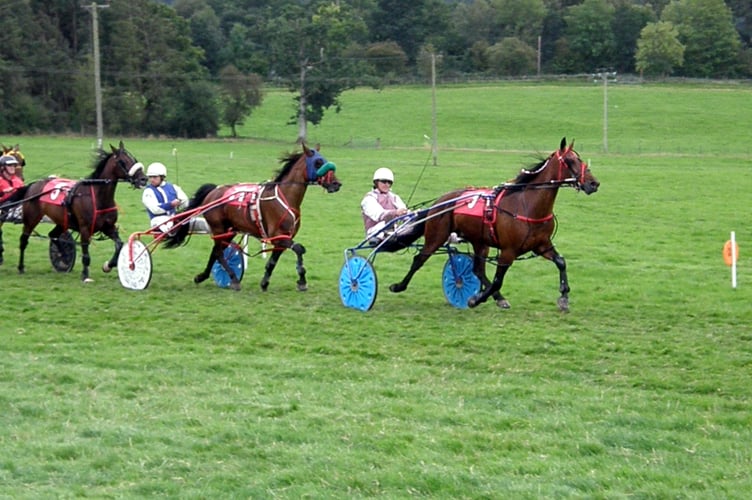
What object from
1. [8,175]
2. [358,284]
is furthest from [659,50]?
[358,284]

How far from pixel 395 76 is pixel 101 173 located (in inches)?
3108

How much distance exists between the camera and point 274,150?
55812 millimetres

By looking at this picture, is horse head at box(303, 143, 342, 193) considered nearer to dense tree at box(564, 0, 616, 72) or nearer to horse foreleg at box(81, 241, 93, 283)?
horse foreleg at box(81, 241, 93, 283)

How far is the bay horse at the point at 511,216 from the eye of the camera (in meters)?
12.5

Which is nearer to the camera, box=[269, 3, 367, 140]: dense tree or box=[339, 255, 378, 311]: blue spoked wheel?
box=[339, 255, 378, 311]: blue spoked wheel

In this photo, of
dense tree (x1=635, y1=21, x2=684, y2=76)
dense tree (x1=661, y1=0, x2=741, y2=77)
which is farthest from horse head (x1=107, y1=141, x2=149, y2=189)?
dense tree (x1=661, y1=0, x2=741, y2=77)

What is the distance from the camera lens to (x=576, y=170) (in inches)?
486

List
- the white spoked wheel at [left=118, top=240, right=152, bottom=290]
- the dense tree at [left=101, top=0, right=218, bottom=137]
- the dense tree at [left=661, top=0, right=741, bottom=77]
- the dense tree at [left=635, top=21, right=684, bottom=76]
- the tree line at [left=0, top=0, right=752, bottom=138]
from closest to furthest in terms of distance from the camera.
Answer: the white spoked wheel at [left=118, top=240, right=152, bottom=290] → the dense tree at [left=101, top=0, right=218, bottom=137] → the tree line at [left=0, top=0, right=752, bottom=138] → the dense tree at [left=635, top=21, right=684, bottom=76] → the dense tree at [left=661, top=0, right=741, bottom=77]

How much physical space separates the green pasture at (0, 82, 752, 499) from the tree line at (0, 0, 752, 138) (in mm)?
36264

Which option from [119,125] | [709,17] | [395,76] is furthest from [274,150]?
[709,17]

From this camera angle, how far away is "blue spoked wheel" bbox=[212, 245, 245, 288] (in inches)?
611

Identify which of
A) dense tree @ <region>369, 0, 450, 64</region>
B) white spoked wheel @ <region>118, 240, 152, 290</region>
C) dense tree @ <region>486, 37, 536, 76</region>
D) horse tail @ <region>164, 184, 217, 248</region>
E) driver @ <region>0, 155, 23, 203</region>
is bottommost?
white spoked wheel @ <region>118, 240, 152, 290</region>

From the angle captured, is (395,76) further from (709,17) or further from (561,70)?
(709,17)

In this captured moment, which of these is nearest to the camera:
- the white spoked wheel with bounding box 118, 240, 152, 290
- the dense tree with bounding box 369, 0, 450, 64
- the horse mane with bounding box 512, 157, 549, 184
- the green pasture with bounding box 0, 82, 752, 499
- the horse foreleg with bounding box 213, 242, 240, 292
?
the green pasture with bounding box 0, 82, 752, 499
